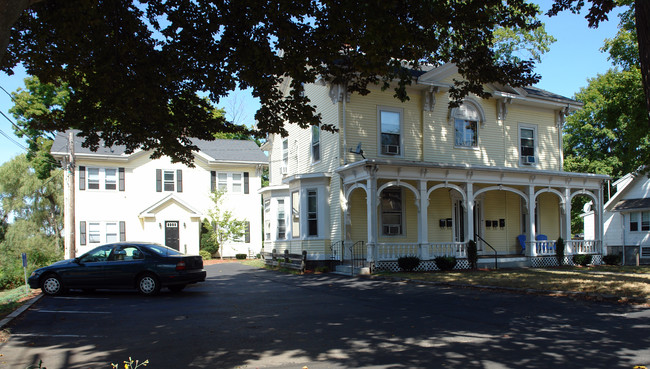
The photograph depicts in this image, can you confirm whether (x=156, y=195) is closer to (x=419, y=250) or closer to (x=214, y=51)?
(x=419, y=250)

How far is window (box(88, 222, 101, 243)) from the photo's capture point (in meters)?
31.3

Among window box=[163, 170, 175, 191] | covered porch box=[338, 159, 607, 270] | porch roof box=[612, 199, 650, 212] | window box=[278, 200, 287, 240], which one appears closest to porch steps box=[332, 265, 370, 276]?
covered porch box=[338, 159, 607, 270]

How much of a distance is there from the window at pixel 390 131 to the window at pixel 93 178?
65.9 feet

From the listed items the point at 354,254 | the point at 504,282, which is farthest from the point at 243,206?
the point at 504,282

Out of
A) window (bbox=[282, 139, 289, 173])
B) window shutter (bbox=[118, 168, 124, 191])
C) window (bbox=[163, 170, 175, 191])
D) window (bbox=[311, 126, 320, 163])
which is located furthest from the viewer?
window (bbox=[163, 170, 175, 191])

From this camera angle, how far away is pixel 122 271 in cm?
1393

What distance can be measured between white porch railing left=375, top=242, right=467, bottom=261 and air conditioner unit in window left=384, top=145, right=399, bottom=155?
408 centimetres

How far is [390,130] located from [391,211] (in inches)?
140

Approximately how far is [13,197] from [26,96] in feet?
27.2

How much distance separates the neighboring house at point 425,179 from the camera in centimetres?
2028

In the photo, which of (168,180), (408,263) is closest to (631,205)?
(408,263)

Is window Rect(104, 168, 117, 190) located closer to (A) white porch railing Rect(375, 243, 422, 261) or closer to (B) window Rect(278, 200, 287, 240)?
(B) window Rect(278, 200, 287, 240)

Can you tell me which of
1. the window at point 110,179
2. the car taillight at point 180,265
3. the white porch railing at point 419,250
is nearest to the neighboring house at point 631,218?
the white porch railing at point 419,250

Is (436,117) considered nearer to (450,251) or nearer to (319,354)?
(450,251)
